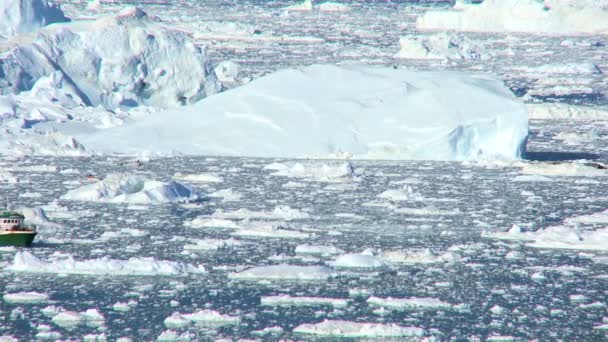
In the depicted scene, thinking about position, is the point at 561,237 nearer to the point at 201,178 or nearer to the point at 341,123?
the point at 201,178

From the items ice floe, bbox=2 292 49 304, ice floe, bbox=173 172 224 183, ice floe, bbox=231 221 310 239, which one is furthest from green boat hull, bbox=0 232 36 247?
ice floe, bbox=173 172 224 183

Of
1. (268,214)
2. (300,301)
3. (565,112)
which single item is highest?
(300,301)

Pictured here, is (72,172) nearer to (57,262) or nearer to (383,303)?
(57,262)

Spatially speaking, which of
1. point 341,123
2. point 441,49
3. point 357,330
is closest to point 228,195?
point 341,123

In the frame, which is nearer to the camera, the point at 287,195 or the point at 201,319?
the point at 201,319

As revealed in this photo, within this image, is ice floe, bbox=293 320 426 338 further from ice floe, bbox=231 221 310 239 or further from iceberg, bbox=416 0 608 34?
iceberg, bbox=416 0 608 34

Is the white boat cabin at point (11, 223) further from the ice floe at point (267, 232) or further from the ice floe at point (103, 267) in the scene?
the ice floe at point (267, 232)

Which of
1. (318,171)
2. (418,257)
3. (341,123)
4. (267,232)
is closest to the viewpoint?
(418,257)
